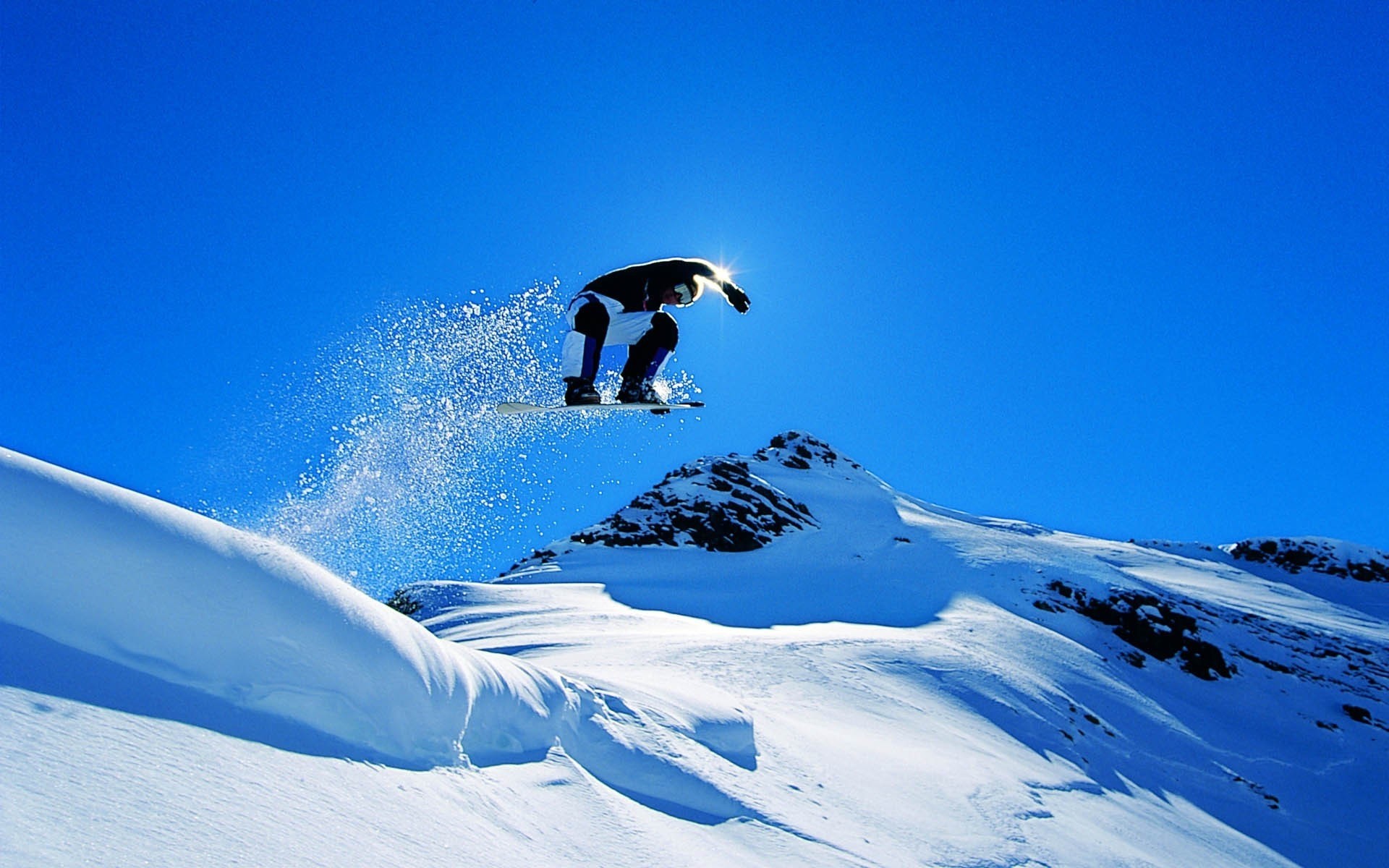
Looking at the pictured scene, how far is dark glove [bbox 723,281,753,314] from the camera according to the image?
8.95 metres

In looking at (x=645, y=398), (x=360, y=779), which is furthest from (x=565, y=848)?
(x=645, y=398)

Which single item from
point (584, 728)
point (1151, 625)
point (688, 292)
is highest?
point (688, 292)

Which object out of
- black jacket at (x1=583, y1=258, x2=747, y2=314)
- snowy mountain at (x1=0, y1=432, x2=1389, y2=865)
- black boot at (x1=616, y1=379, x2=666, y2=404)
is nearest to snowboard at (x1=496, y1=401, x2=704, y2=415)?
black boot at (x1=616, y1=379, x2=666, y2=404)

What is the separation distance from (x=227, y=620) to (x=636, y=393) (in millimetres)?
6309

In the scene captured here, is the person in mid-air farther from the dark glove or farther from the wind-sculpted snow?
the wind-sculpted snow

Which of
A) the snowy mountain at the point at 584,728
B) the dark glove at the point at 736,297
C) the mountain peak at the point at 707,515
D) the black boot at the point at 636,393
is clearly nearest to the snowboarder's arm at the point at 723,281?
the dark glove at the point at 736,297

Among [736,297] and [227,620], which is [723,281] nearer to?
[736,297]

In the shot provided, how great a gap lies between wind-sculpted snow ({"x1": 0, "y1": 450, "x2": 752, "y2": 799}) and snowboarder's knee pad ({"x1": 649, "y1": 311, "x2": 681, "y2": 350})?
514 centimetres

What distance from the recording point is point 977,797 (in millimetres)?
8641

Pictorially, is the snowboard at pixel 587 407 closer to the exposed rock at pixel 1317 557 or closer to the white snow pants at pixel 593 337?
the white snow pants at pixel 593 337

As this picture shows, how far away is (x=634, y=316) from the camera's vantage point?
9203mm

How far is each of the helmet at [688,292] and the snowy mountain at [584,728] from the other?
448cm

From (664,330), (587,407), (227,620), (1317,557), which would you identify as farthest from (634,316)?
(1317,557)

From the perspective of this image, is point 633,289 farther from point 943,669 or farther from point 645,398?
point 943,669
